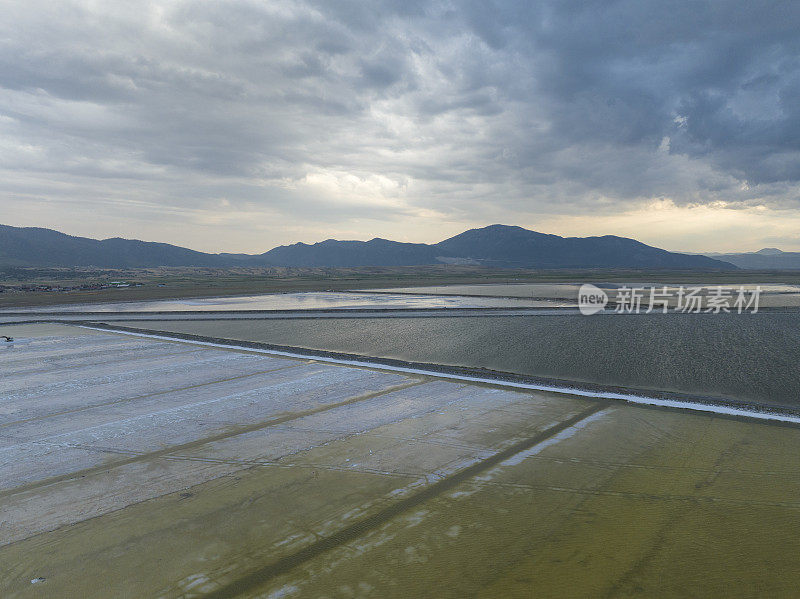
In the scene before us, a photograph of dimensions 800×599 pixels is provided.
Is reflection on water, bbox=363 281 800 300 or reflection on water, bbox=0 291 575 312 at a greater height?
reflection on water, bbox=363 281 800 300

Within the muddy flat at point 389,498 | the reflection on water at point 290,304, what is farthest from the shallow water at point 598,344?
the reflection on water at point 290,304

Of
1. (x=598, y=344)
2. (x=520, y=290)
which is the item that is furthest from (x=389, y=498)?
(x=520, y=290)

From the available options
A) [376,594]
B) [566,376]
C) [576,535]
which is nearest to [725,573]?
[576,535]

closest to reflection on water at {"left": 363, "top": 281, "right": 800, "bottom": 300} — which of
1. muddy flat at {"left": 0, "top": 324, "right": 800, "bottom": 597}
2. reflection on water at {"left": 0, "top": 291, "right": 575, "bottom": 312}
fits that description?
reflection on water at {"left": 0, "top": 291, "right": 575, "bottom": 312}

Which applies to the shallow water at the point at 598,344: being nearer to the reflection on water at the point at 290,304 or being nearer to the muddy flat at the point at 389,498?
the muddy flat at the point at 389,498

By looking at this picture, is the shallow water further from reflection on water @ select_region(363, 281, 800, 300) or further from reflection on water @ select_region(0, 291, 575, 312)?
reflection on water @ select_region(363, 281, 800, 300)

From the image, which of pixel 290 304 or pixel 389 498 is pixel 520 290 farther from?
pixel 389 498

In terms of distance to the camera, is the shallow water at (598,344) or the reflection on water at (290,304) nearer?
the shallow water at (598,344)

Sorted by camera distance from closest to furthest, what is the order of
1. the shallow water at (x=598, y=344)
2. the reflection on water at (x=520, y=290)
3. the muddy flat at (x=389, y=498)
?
the muddy flat at (x=389, y=498), the shallow water at (x=598, y=344), the reflection on water at (x=520, y=290)
